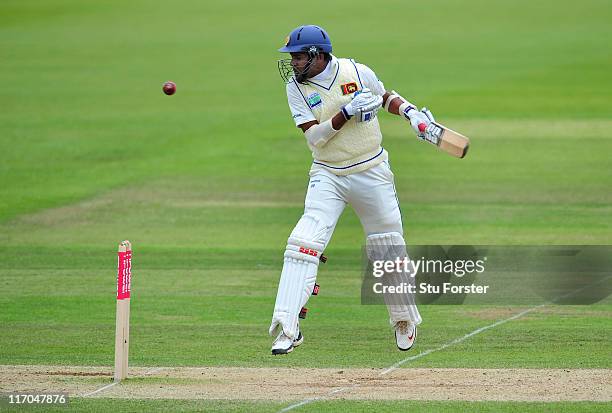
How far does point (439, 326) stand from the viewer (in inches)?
491

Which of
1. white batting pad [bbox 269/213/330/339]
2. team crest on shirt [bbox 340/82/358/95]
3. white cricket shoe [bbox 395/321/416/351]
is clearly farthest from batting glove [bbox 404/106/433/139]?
white cricket shoe [bbox 395/321/416/351]

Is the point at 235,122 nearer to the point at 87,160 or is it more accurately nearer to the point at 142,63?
the point at 87,160

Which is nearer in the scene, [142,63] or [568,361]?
[568,361]

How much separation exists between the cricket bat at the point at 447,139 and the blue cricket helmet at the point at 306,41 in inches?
39.2

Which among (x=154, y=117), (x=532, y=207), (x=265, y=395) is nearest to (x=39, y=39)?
(x=154, y=117)

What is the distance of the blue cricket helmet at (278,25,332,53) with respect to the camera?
9.48 m

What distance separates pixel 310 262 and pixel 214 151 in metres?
17.5

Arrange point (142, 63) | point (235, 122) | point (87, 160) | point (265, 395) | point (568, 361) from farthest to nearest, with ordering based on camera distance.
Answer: point (142, 63) → point (235, 122) → point (87, 160) → point (568, 361) → point (265, 395)

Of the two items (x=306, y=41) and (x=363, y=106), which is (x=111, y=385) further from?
(x=306, y=41)

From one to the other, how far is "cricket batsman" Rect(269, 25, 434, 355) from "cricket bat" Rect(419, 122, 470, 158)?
6 centimetres

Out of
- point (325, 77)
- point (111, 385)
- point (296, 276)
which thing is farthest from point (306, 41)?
point (111, 385)

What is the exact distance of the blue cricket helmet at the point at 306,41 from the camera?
31.1 feet

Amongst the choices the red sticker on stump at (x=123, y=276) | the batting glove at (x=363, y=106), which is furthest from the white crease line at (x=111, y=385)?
the batting glove at (x=363, y=106)

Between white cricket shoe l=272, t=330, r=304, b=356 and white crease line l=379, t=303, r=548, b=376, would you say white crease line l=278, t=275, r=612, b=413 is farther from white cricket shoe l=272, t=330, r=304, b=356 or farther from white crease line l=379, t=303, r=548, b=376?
white cricket shoe l=272, t=330, r=304, b=356
